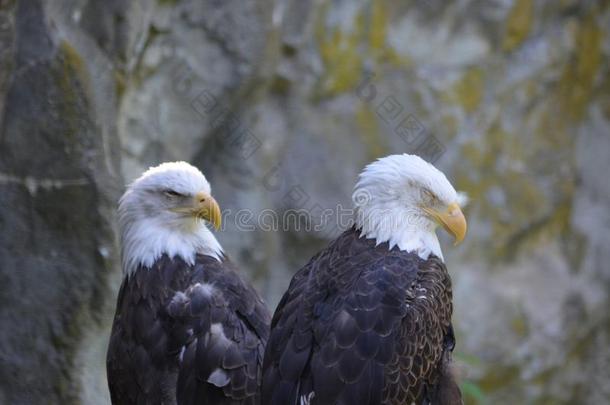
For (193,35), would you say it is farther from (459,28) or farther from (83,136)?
(459,28)

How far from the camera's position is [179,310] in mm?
4094

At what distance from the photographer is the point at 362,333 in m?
3.52

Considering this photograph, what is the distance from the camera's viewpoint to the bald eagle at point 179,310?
4.01 meters

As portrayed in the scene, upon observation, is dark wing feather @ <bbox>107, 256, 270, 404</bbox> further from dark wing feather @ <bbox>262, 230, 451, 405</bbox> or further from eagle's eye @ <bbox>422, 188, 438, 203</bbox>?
eagle's eye @ <bbox>422, 188, 438, 203</bbox>

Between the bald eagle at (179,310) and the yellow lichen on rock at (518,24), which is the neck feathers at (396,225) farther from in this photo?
the yellow lichen on rock at (518,24)

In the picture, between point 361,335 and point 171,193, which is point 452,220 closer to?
point 361,335

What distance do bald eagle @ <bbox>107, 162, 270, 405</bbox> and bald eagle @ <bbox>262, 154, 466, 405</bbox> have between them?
316 millimetres

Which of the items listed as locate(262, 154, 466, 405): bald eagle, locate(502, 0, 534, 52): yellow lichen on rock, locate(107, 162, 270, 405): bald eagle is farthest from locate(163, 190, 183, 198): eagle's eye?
locate(502, 0, 534, 52): yellow lichen on rock

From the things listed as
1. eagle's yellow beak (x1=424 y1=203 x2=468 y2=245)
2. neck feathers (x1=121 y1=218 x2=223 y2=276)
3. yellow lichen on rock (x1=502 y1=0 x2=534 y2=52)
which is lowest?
neck feathers (x1=121 y1=218 x2=223 y2=276)

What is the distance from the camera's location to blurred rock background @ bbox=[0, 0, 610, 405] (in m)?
4.74

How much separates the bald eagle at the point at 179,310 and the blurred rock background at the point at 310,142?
1.89 ft

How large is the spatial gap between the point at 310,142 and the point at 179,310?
2717 mm

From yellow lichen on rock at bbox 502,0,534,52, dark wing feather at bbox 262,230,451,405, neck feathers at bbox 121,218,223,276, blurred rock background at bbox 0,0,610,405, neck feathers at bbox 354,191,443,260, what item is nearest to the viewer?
dark wing feather at bbox 262,230,451,405

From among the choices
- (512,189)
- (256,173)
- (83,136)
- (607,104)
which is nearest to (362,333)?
(83,136)
